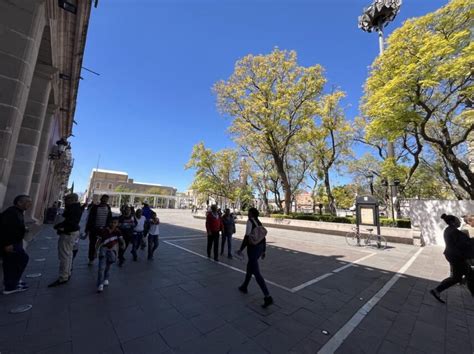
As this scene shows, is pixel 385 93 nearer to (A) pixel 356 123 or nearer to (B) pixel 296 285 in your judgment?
(A) pixel 356 123

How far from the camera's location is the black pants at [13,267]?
324cm

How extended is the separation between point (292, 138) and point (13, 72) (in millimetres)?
18060

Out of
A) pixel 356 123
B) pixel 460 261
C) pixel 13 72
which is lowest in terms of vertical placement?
pixel 460 261

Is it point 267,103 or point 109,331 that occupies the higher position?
point 267,103

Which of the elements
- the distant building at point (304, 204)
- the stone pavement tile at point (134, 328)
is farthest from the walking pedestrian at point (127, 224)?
the distant building at point (304, 204)

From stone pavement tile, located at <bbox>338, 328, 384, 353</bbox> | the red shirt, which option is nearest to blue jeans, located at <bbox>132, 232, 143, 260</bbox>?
the red shirt

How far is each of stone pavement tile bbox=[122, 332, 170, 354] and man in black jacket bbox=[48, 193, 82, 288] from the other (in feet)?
8.52

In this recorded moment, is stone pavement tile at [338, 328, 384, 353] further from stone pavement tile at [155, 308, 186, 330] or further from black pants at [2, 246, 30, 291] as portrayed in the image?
black pants at [2, 246, 30, 291]

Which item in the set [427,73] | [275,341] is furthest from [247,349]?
[427,73]

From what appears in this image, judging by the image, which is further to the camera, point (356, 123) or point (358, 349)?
point (356, 123)

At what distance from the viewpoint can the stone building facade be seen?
3.61 metres

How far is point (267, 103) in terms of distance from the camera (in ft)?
58.3

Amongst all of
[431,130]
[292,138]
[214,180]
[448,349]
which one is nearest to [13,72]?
[448,349]

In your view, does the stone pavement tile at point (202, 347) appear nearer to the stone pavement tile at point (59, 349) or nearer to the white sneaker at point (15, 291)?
the stone pavement tile at point (59, 349)
